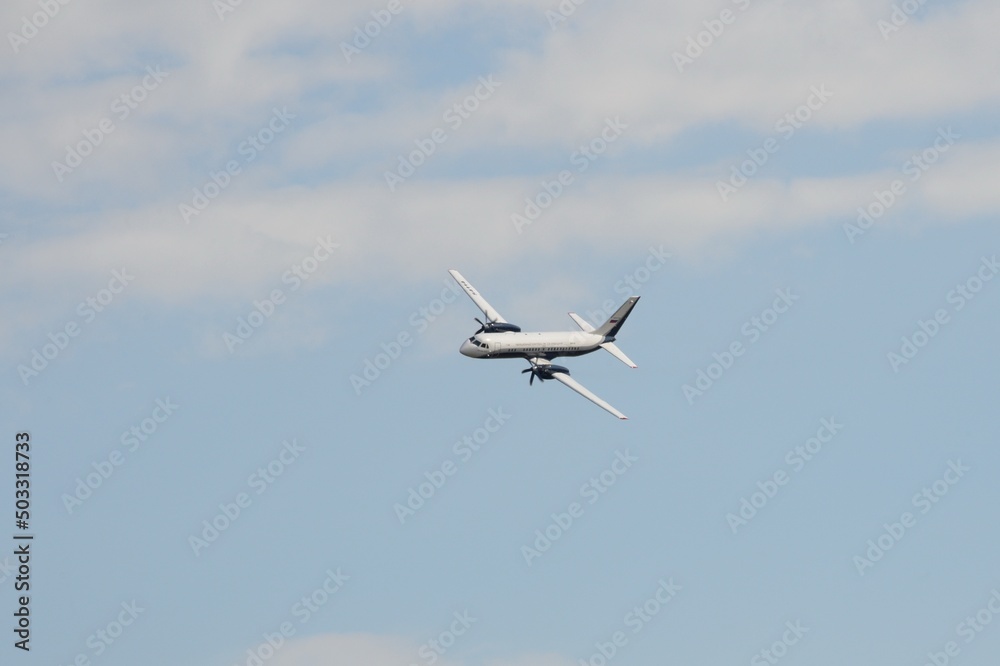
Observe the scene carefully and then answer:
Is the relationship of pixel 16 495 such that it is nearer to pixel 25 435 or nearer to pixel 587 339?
pixel 25 435

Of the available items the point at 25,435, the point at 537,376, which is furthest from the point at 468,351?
the point at 25,435

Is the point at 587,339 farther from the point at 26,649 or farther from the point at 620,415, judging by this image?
the point at 26,649

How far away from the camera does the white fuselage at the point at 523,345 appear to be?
625 ft

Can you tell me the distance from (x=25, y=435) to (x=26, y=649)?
20.4 m

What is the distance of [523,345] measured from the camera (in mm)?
191375

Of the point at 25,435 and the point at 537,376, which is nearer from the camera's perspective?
the point at 25,435

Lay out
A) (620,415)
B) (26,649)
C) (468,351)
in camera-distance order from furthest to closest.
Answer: (468,351) < (620,415) < (26,649)

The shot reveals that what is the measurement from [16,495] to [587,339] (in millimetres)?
73739

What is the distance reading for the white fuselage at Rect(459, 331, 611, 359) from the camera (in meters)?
190

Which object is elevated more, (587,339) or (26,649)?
(587,339)

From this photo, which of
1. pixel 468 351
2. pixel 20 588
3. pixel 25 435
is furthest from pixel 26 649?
pixel 468 351

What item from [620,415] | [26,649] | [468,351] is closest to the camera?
[26,649]

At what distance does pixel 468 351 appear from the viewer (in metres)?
191

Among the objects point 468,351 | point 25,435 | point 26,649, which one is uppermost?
point 468,351
